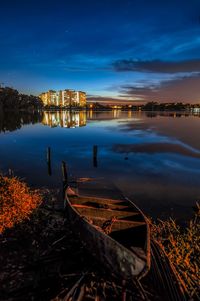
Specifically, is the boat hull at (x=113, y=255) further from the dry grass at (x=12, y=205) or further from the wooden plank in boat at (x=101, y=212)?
the dry grass at (x=12, y=205)

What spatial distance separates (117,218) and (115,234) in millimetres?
805

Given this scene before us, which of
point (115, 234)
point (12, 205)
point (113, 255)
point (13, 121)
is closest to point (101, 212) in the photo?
point (115, 234)

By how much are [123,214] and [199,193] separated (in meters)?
10.8

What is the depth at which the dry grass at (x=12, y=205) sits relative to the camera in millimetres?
11617

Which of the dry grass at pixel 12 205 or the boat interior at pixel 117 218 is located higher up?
the boat interior at pixel 117 218

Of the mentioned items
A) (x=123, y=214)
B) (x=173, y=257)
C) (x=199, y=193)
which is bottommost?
(x=199, y=193)

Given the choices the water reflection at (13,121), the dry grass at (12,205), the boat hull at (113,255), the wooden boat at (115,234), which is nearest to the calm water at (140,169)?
the wooden boat at (115,234)

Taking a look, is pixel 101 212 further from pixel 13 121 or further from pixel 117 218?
pixel 13 121

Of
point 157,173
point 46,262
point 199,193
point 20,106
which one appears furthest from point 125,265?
point 20,106

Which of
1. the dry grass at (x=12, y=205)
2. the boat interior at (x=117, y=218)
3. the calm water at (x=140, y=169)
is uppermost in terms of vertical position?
the boat interior at (x=117, y=218)

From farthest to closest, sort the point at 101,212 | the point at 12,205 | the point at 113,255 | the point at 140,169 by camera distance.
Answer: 1. the point at 140,169
2. the point at 12,205
3. the point at 101,212
4. the point at 113,255

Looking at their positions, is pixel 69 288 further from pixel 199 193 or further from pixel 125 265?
pixel 199 193

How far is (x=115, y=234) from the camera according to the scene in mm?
8945

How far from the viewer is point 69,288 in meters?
7.43
